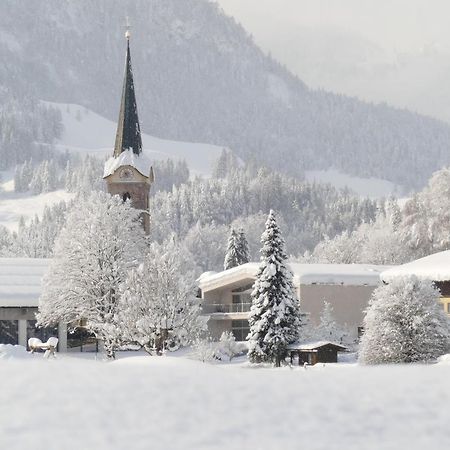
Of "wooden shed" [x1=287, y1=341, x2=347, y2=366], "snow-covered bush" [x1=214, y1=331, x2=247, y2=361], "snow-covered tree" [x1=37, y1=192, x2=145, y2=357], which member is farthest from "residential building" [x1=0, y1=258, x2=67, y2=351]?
"wooden shed" [x1=287, y1=341, x2=347, y2=366]

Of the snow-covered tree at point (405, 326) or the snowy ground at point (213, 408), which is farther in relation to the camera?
the snow-covered tree at point (405, 326)

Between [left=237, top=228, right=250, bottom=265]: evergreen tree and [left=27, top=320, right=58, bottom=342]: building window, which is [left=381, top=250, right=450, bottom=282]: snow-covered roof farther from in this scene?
[left=237, top=228, right=250, bottom=265]: evergreen tree

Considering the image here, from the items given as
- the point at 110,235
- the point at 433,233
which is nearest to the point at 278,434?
the point at 110,235

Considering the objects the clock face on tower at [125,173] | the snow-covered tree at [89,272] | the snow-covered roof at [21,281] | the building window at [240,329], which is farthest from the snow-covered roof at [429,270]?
the clock face on tower at [125,173]

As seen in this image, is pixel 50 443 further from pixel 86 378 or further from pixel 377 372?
pixel 377 372

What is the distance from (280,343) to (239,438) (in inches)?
1884

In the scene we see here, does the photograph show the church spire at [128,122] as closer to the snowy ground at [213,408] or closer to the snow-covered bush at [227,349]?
the snow-covered bush at [227,349]

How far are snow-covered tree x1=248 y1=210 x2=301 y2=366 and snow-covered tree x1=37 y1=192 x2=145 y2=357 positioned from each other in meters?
8.28

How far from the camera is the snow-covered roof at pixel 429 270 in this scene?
5481 cm

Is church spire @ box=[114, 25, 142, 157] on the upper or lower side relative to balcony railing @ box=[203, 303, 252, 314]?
upper

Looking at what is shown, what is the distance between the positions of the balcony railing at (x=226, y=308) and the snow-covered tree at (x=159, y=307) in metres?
22.5

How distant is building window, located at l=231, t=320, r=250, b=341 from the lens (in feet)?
269

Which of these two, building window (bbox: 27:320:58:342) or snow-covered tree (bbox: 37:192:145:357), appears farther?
building window (bbox: 27:320:58:342)

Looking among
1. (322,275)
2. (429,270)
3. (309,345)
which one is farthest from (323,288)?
(429,270)
